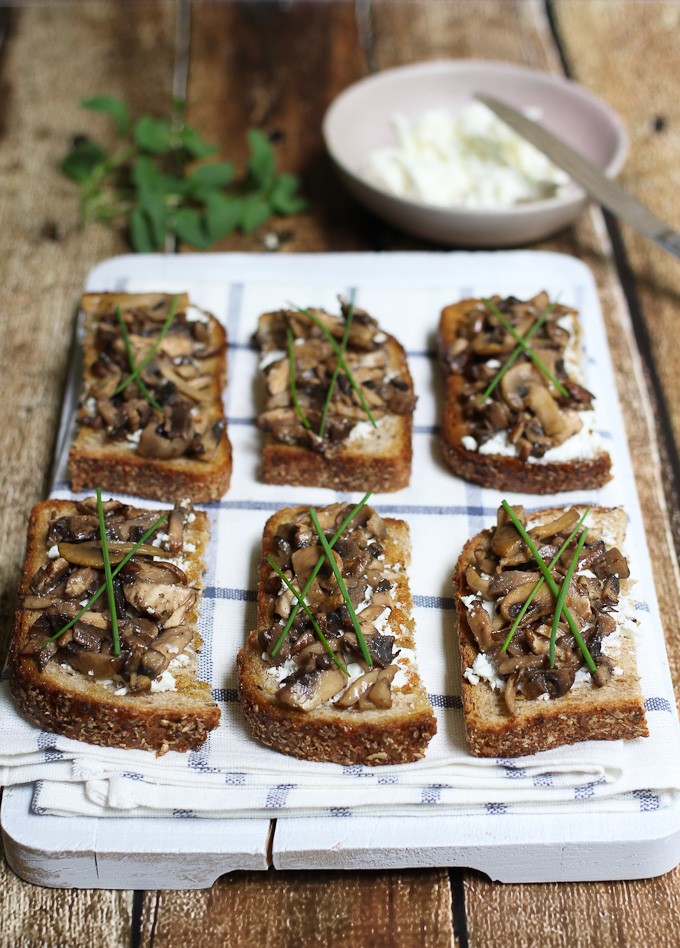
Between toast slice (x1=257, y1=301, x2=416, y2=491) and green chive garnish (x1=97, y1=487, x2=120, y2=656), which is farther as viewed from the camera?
toast slice (x1=257, y1=301, x2=416, y2=491)

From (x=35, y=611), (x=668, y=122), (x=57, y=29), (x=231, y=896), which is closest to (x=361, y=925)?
(x=231, y=896)

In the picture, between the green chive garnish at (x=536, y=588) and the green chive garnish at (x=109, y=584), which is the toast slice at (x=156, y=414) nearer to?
the green chive garnish at (x=109, y=584)

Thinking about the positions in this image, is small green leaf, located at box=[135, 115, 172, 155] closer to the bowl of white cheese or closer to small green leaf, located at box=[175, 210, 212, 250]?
small green leaf, located at box=[175, 210, 212, 250]

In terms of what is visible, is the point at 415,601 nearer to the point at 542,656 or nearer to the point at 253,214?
the point at 542,656

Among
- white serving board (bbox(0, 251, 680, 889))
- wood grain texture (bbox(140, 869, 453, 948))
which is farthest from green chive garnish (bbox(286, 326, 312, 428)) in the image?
wood grain texture (bbox(140, 869, 453, 948))

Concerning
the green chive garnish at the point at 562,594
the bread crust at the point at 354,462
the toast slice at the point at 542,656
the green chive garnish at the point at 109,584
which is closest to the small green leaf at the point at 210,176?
the bread crust at the point at 354,462

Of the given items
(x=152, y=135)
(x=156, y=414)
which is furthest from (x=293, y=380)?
(x=152, y=135)
